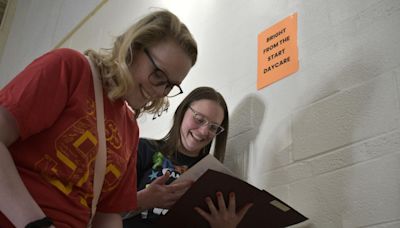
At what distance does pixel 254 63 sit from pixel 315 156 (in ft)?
1.75

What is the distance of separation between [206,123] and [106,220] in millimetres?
622

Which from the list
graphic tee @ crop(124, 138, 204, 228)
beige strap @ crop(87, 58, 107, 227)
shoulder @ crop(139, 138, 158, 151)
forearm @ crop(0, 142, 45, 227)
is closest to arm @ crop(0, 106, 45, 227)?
forearm @ crop(0, 142, 45, 227)

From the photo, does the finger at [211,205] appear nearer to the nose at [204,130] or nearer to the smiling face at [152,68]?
the smiling face at [152,68]

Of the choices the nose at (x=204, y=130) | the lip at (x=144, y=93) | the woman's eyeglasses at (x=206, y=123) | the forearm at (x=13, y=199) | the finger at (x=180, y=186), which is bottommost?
the forearm at (x=13, y=199)

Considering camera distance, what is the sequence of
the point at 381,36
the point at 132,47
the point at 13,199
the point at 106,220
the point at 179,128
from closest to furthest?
the point at 13,199, the point at 132,47, the point at 106,220, the point at 381,36, the point at 179,128

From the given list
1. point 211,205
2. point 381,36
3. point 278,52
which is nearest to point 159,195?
point 211,205

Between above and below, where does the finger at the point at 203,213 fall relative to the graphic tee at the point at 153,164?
below

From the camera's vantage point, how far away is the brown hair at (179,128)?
160cm

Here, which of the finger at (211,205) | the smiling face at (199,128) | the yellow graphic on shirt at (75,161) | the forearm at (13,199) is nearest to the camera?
the forearm at (13,199)

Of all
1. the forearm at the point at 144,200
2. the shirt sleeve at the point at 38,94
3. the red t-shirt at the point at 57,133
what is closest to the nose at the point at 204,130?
the forearm at the point at 144,200

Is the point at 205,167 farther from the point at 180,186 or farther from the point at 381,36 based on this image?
the point at 381,36

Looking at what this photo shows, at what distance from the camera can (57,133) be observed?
848 millimetres

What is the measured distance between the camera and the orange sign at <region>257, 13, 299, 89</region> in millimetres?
1504

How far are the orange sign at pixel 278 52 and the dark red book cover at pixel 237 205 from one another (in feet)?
1.80
